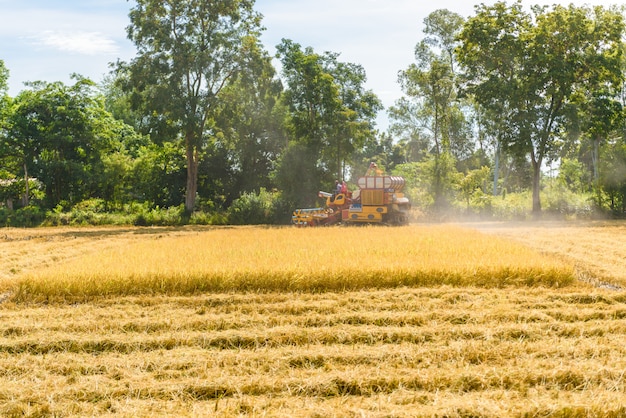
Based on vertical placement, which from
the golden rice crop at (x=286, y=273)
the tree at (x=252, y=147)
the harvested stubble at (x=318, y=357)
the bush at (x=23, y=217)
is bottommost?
the harvested stubble at (x=318, y=357)

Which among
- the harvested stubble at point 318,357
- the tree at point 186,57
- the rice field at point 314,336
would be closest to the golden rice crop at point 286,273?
the rice field at point 314,336

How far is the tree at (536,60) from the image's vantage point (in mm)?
28500

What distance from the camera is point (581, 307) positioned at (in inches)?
315

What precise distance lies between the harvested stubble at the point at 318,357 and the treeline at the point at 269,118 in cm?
2173

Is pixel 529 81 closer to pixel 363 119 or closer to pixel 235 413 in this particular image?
pixel 363 119

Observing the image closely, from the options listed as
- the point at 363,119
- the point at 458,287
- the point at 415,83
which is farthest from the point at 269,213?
the point at 458,287

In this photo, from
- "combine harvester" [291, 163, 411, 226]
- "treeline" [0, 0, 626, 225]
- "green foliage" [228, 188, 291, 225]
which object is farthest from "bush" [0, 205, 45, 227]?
"combine harvester" [291, 163, 411, 226]

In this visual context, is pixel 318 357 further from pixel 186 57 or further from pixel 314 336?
pixel 186 57

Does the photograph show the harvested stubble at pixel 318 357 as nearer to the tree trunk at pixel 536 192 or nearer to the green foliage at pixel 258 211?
the green foliage at pixel 258 211

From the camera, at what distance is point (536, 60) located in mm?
28297

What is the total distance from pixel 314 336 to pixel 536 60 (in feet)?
85.9

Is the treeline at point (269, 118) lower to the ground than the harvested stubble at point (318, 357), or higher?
higher

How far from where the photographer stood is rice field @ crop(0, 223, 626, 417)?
15.3 feet

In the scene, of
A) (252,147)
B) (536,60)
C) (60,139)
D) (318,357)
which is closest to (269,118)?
(252,147)
